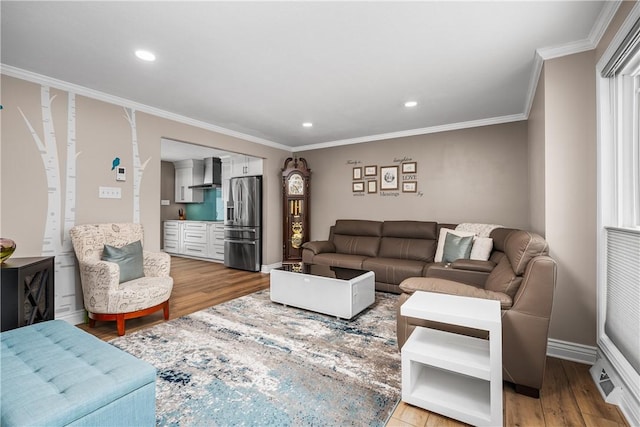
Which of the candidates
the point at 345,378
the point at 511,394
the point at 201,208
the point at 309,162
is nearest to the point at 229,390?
the point at 345,378

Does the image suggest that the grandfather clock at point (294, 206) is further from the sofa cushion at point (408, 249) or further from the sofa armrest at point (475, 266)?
the sofa armrest at point (475, 266)

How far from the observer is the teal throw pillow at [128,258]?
9.61 feet

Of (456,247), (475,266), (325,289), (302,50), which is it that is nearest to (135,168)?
(302,50)

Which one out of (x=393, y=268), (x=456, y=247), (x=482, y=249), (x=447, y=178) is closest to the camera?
(x=482, y=249)

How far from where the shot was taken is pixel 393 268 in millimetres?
4016

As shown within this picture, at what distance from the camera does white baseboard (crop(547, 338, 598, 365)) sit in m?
2.21

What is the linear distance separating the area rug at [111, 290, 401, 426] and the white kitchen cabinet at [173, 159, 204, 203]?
4826 mm

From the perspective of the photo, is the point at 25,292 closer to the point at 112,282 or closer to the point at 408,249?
the point at 112,282

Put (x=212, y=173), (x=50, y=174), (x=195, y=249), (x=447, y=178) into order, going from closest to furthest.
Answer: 1. (x=50, y=174)
2. (x=447, y=178)
3. (x=195, y=249)
4. (x=212, y=173)

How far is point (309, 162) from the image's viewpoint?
5.95 metres

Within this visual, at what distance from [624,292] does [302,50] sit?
2.72 meters

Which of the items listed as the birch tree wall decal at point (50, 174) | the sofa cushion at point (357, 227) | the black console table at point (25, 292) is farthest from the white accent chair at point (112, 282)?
the sofa cushion at point (357, 227)

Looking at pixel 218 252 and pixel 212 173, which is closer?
pixel 218 252

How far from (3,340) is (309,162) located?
4.93m
